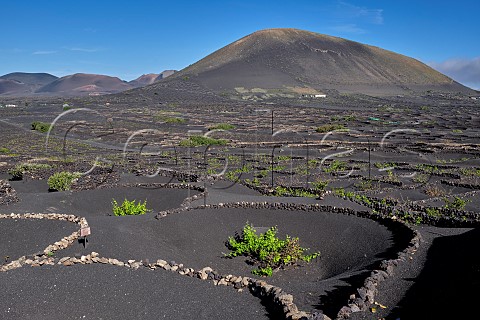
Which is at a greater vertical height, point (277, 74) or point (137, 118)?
point (277, 74)

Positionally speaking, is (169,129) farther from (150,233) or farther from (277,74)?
(277,74)

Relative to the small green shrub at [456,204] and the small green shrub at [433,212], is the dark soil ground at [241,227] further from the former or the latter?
the small green shrub at [456,204]

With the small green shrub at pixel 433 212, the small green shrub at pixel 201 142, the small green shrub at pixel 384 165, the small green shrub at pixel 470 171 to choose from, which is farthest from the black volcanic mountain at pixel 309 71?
the small green shrub at pixel 433 212

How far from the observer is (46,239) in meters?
14.7

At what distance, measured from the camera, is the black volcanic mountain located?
161 m

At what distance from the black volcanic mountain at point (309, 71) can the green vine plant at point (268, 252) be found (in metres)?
140

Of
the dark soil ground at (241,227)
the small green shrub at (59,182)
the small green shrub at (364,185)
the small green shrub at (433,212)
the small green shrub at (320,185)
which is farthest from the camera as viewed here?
the small green shrub at (364,185)

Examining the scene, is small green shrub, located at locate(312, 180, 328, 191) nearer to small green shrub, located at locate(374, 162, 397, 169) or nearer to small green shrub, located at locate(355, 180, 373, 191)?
small green shrub, located at locate(355, 180, 373, 191)

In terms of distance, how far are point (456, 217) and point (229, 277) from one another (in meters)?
10.9

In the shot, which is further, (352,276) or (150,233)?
(150,233)

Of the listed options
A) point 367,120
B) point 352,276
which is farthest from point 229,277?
point 367,120

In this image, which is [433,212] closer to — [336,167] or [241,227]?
[241,227]

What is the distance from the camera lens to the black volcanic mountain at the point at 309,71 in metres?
161

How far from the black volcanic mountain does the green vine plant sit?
139993 millimetres
